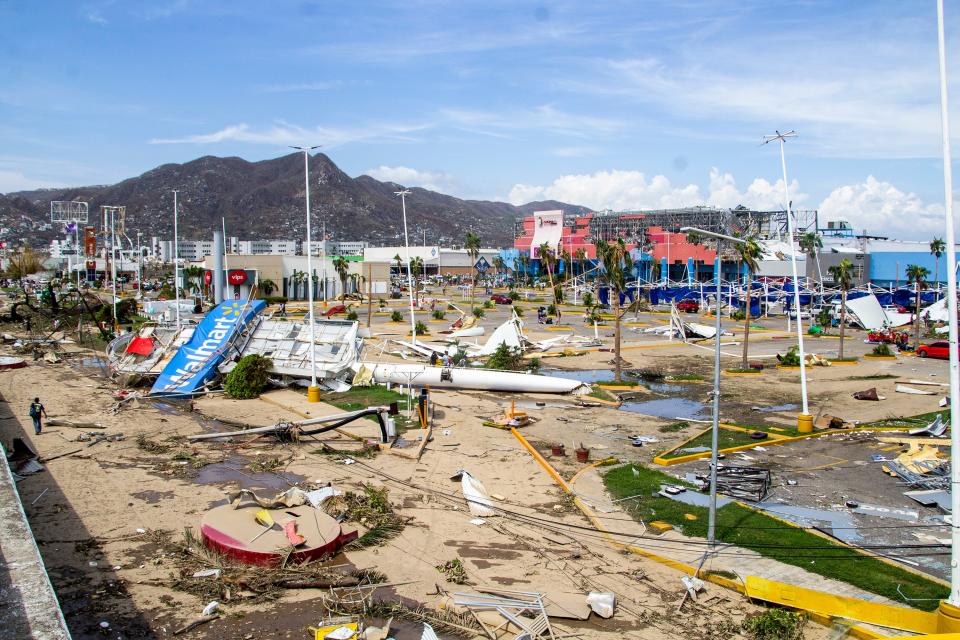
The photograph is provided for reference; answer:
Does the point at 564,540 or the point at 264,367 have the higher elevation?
the point at 264,367

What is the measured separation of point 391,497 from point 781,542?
9280 millimetres

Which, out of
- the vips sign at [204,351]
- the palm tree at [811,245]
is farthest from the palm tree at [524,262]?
the vips sign at [204,351]

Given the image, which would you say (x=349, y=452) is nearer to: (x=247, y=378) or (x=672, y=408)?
(x=247, y=378)

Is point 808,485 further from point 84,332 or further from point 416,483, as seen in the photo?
point 84,332

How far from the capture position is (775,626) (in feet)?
36.3

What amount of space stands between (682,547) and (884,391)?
2423cm

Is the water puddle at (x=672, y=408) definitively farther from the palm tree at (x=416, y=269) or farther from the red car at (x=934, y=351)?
the palm tree at (x=416, y=269)

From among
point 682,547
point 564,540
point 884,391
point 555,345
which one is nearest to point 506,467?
point 564,540

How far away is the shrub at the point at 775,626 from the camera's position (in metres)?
11.0

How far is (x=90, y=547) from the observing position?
1387 centimetres

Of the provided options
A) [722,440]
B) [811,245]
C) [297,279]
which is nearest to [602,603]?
[722,440]

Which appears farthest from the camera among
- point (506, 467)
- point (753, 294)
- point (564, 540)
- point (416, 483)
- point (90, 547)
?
point (753, 294)

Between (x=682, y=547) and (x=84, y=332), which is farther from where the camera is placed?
(x=84, y=332)

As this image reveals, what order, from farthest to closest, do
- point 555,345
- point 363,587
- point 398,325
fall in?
1. point 398,325
2. point 555,345
3. point 363,587
